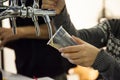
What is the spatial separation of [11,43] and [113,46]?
0.52 metres

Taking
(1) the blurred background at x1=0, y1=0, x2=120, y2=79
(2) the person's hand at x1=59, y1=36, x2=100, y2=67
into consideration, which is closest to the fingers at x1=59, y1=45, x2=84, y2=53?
(2) the person's hand at x1=59, y1=36, x2=100, y2=67

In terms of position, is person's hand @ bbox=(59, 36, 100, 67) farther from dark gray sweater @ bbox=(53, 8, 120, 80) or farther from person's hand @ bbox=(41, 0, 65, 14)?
dark gray sweater @ bbox=(53, 8, 120, 80)

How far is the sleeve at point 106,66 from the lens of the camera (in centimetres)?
88

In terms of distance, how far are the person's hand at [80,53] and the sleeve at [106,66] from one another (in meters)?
0.02

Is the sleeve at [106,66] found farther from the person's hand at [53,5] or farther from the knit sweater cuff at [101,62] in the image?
the person's hand at [53,5]

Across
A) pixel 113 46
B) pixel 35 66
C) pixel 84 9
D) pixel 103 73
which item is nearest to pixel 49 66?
pixel 35 66

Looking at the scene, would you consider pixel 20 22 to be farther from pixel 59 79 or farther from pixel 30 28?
pixel 59 79

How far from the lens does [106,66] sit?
89cm

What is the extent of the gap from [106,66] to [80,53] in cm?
11

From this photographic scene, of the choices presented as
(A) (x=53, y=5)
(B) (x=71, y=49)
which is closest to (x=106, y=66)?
(B) (x=71, y=49)

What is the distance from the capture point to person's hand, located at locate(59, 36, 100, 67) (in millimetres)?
815

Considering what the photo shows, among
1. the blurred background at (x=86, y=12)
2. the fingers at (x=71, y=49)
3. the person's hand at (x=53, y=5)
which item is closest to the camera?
the fingers at (x=71, y=49)

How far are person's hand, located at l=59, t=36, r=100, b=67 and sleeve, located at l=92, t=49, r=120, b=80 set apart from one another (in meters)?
0.02

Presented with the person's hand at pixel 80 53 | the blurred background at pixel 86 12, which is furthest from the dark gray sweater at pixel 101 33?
the blurred background at pixel 86 12
